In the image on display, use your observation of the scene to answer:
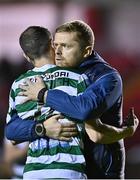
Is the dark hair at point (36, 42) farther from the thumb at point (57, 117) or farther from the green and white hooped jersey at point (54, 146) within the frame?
the thumb at point (57, 117)

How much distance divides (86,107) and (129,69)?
4.09 meters

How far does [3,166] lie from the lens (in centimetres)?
471

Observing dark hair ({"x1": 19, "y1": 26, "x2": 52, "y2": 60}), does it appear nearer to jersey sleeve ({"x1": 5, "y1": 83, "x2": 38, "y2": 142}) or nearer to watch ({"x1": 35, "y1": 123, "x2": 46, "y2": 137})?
jersey sleeve ({"x1": 5, "y1": 83, "x2": 38, "y2": 142})

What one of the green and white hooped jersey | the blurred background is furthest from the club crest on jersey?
the blurred background

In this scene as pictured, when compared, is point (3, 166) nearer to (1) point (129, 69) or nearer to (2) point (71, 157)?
(1) point (129, 69)

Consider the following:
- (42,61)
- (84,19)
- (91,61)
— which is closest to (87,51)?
(91,61)

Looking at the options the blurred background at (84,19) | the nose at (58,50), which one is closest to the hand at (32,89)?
the nose at (58,50)

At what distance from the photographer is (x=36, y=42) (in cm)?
251

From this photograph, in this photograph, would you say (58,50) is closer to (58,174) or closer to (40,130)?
(40,130)

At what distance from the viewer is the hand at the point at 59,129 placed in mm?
2311

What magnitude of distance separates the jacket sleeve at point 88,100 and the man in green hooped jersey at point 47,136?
0.04m

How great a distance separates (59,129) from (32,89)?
0.58ft

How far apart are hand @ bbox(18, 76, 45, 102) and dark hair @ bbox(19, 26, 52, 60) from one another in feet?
0.44

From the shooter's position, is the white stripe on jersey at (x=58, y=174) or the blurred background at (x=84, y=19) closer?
the white stripe on jersey at (x=58, y=174)
